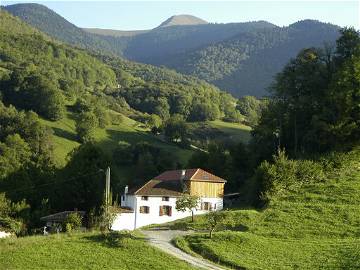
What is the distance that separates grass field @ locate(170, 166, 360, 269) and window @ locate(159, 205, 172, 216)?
6.02 meters

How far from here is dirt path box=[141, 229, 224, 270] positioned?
4588 cm

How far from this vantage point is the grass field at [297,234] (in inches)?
1813

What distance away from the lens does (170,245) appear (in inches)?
2058

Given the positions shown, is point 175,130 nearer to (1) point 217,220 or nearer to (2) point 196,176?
(2) point 196,176

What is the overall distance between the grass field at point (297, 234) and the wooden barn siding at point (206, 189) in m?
9.31

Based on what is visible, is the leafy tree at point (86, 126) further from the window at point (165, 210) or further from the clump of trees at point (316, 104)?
the window at point (165, 210)

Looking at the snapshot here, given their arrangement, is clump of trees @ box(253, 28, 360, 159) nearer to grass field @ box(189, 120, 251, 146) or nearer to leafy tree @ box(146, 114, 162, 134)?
grass field @ box(189, 120, 251, 146)

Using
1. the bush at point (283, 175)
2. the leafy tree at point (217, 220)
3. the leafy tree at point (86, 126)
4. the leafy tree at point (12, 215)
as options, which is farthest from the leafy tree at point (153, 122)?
the leafy tree at point (217, 220)

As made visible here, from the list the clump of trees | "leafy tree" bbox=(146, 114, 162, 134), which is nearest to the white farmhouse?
the clump of trees

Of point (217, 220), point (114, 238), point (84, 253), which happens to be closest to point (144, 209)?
point (217, 220)

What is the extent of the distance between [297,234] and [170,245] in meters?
12.0

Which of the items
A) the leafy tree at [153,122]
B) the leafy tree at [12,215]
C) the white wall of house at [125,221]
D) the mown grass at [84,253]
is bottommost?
the leafy tree at [12,215]

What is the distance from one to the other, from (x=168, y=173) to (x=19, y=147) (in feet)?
203

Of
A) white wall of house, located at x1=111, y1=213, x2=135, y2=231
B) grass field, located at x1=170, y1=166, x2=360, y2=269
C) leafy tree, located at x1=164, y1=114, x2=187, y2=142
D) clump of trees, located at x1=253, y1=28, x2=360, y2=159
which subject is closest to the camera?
grass field, located at x1=170, y1=166, x2=360, y2=269
